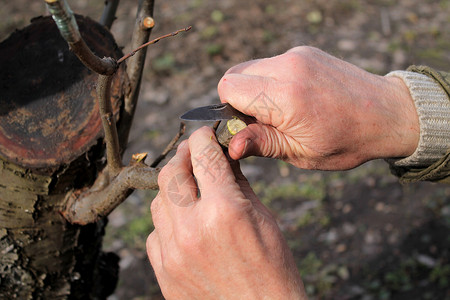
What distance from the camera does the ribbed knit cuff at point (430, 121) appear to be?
1.95 metres

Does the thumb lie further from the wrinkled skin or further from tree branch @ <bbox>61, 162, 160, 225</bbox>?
tree branch @ <bbox>61, 162, 160, 225</bbox>

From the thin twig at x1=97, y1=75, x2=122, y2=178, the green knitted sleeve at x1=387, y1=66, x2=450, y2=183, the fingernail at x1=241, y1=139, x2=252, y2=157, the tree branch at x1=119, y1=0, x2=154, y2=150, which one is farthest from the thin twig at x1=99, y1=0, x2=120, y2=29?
the green knitted sleeve at x1=387, y1=66, x2=450, y2=183

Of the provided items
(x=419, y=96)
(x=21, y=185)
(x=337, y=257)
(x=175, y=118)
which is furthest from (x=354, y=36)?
(x=21, y=185)

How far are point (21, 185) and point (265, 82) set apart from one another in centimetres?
113

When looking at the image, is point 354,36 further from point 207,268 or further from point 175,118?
point 207,268

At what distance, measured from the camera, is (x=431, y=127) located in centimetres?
196

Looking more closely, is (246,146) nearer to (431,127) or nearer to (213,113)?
(213,113)

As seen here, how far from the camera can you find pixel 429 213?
390 cm

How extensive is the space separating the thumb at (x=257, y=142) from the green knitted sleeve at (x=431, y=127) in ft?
2.20

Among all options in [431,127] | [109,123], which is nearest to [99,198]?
[109,123]

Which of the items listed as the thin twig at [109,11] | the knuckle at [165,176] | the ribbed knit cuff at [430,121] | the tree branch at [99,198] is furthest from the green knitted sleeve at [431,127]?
the thin twig at [109,11]

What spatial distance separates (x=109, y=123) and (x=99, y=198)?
0.45 metres

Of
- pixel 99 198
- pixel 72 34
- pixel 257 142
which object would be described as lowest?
pixel 99 198

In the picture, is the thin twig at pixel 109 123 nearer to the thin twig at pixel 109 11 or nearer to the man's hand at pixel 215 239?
the man's hand at pixel 215 239
